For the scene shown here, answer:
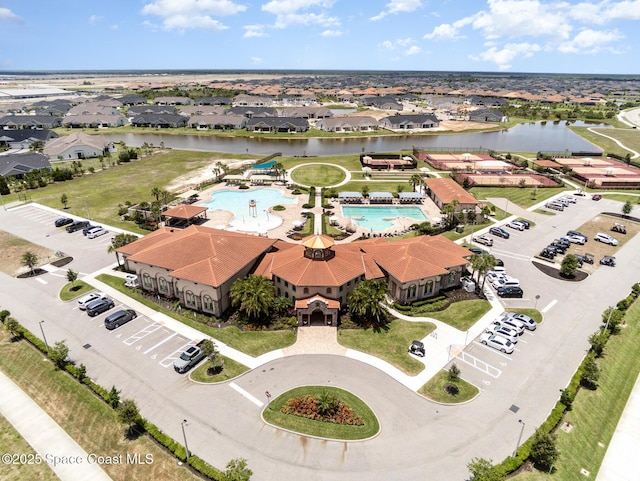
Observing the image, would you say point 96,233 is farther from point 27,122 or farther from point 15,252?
point 27,122

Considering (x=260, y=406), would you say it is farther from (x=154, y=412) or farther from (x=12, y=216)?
(x=12, y=216)

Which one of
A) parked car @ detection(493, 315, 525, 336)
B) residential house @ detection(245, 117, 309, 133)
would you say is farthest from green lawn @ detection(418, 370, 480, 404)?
residential house @ detection(245, 117, 309, 133)

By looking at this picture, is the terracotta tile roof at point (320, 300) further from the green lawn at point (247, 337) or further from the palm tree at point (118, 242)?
the palm tree at point (118, 242)

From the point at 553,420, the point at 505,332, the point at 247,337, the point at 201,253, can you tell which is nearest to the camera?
the point at 553,420

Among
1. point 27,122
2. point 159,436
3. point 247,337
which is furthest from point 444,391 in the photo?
point 27,122

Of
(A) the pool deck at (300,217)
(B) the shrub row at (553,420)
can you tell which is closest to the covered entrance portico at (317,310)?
(B) the shrub row at (553,420)

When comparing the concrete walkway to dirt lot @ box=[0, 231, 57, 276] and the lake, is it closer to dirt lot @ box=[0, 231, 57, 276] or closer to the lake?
dirt lot @ box=[0, 231, 57, 276]
